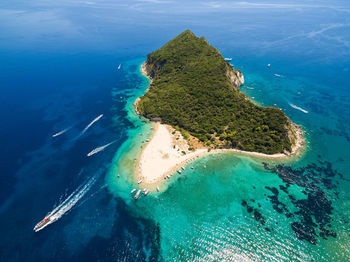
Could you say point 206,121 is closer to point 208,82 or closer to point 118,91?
point 208,82

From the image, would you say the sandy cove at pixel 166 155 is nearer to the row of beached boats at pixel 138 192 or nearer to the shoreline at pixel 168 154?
the shoreline at pixel 168 154

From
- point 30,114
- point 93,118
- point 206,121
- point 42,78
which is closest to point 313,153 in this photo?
point 206,121

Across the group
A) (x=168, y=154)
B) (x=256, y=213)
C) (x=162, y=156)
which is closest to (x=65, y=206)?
(x=162, y=156)

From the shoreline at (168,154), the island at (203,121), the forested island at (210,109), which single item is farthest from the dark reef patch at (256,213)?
the forested island at (210,109)

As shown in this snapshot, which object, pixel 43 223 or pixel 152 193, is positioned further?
pixel 152 193

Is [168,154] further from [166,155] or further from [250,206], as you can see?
[250,206]

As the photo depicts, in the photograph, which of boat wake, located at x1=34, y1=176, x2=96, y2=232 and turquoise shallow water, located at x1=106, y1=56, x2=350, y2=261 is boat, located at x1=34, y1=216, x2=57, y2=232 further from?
turquoise shallow water, located at x1=106, y1=56, x2=350, y2=261
